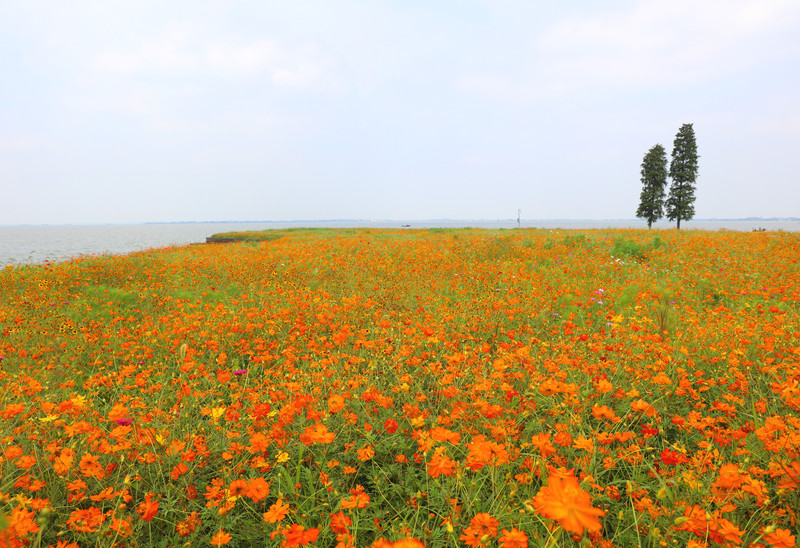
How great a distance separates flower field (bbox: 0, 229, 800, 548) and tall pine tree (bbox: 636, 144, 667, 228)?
90.7 ft

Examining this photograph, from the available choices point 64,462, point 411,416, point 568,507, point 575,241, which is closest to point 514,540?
point 568,507

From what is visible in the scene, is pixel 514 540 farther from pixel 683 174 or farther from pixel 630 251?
pixel 683 174

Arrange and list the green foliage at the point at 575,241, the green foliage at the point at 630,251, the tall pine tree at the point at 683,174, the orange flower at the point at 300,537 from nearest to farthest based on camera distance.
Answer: the orange flower at the point at 300,537
the green foliage at the point at 630,251
the green foliage at the point at 575,241
the tall pine tree at the point at 683,174

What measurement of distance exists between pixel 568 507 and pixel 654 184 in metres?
37.5

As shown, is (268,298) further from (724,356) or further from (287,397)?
(724,356)

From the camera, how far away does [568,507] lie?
898mm

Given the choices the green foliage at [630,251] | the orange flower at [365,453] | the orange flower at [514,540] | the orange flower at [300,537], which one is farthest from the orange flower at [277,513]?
the green foliage at [630,251]

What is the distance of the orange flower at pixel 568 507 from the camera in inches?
33.2

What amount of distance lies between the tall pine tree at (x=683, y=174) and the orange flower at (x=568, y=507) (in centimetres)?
3699

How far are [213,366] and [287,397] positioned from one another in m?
1.62

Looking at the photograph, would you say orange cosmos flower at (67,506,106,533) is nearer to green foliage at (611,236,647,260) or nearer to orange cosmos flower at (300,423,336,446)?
orange cosmos flower at (300,423,336,446)

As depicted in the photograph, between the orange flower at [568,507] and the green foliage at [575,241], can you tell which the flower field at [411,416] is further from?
the green foliage at [575,241]

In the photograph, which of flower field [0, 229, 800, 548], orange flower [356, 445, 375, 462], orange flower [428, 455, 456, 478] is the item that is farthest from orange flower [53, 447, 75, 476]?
orange flower [428, 455, 456, 478]

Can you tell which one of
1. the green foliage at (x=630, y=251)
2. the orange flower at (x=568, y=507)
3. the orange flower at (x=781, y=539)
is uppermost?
the green foliage at (x=630, y=251)
